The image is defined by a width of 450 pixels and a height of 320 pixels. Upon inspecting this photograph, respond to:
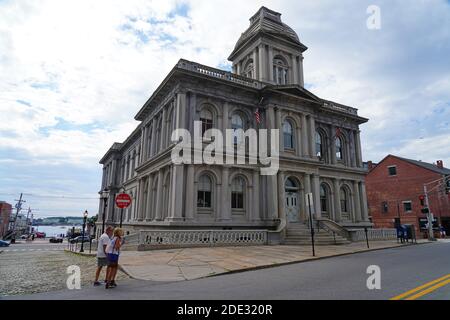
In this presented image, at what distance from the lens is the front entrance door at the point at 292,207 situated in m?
23.5

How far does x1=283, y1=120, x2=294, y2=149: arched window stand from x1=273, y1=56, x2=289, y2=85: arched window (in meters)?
4.84

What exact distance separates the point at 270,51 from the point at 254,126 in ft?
26.7

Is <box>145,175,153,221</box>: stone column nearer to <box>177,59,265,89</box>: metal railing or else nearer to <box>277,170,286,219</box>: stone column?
<box>177,59,265,89</box>: metal railing

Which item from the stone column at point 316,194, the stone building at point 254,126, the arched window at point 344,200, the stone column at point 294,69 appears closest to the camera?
the stone building at point 254,126

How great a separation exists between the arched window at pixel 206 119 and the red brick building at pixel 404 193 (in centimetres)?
3173

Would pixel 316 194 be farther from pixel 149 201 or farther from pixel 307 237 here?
pixel 149 201

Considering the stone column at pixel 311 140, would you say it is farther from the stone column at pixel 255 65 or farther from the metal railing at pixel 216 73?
the stone column at pixel 255 65

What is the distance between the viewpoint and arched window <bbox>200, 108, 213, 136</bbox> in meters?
21.9

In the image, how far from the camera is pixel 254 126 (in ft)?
78.2

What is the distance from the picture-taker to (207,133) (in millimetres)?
21672

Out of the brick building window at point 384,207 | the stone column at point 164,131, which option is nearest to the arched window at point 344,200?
the stone column at point 164,131

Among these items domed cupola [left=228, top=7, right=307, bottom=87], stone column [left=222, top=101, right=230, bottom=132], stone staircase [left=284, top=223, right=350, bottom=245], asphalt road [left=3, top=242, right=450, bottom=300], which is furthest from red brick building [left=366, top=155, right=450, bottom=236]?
asphalt road [left=3, top=242, right=450, bottom=300]

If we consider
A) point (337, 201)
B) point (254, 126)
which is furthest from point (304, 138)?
point (337, 201)

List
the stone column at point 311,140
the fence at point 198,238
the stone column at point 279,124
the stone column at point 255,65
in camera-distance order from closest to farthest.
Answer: the fence at point 198,238 → the stone column at point 279,124 → the stone column at point 311,140 → the stone column at point 255,65
